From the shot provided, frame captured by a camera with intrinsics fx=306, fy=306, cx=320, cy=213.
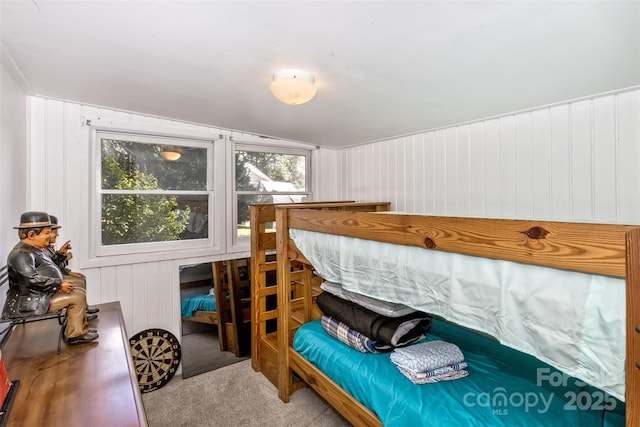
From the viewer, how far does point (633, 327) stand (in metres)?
0.72

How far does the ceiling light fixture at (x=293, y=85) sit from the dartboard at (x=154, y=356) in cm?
211

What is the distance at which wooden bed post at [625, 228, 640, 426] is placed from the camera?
0.71 metres

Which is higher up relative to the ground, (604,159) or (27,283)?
(604,159)

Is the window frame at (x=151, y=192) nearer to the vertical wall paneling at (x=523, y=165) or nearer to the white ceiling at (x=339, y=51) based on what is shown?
the white ceiling at (x=339, y=51)

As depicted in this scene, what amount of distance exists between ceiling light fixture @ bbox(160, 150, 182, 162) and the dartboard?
141 centimetres

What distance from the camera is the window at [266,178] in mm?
2934

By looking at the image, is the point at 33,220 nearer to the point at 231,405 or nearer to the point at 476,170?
the point at 231,405

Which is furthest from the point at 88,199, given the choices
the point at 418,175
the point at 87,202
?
the point at 418,175

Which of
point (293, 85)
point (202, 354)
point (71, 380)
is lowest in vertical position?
point (202, 354)

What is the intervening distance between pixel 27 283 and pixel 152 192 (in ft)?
4.45

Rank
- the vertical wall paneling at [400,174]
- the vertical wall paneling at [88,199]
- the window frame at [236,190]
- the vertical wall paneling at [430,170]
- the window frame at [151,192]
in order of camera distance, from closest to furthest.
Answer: the vertical wall paneling at [88,199], the window frame at [151,192], the vertical wall paneling at [430,170], the vertical wall paneling at [400,174], the window frame at [236,190]

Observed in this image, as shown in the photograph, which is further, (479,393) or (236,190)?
(236,190)

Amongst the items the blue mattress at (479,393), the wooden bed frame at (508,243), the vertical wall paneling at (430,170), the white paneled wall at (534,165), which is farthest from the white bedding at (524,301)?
the vertical wall paneling at (430,170)

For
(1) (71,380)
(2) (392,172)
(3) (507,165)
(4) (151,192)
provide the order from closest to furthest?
(1) (71,380) → (3) (507,165) → (4) (151,192) → (2) (392,172)
